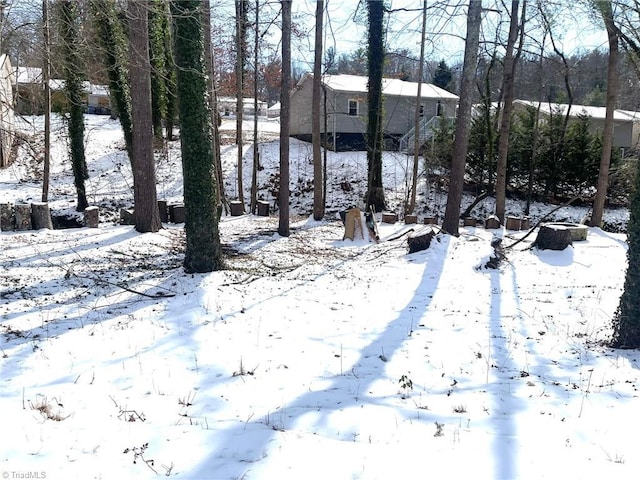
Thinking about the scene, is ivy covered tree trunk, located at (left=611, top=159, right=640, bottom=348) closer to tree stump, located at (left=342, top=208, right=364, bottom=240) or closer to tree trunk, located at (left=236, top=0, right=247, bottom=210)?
tree stump, located at (left=342, top=208, right=364, bottom=240)

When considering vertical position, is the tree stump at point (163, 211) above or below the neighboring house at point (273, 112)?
below

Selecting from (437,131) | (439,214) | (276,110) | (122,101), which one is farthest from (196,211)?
(276,110)

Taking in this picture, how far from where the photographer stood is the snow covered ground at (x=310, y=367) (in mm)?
2906

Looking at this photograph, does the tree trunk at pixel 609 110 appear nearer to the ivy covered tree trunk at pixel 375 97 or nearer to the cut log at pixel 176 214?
the ivy covered tree trunk at pixel 375 97

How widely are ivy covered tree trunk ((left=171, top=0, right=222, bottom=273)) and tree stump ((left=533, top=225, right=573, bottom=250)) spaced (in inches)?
270

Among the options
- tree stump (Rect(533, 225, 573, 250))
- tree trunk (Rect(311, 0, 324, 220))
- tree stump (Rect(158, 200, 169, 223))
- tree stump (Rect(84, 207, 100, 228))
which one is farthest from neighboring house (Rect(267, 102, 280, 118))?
tree stump (Rect(533, 225, 573, 250))

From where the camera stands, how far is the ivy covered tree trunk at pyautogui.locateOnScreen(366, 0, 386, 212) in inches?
667

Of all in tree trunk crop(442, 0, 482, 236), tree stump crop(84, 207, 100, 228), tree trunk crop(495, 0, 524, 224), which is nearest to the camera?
tree trunk crop(442, 0, 482, 236)

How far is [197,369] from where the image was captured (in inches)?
169

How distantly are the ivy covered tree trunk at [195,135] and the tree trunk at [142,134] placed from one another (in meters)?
2.91

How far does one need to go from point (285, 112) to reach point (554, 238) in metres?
6.94

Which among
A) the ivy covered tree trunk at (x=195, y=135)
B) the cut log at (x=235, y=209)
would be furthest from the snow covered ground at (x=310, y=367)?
the cut log at (x=235, y=209)

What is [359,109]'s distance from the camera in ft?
92.3

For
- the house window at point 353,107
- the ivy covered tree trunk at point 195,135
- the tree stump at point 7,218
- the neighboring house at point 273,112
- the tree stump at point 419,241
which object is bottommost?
the tree stump at point 419,241
